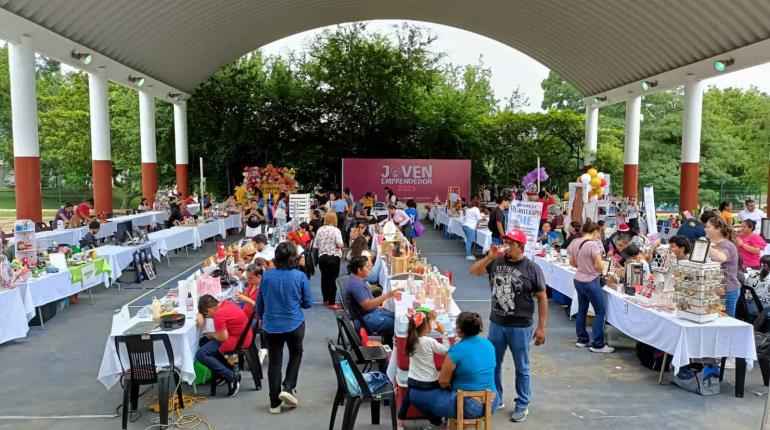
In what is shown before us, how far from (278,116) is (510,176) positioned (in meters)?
11.3

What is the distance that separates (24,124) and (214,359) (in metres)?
10.2

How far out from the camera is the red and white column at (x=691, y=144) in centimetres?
1712

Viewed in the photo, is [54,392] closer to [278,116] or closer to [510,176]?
[278,116]

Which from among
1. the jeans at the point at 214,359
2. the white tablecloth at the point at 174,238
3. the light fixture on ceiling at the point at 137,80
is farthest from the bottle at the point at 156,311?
the light fixture on ceiling at the point at 137,80

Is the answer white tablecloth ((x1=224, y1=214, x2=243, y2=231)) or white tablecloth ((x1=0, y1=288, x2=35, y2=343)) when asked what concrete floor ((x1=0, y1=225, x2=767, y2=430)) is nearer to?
white tablecloth ((x1=0, y1=288, x2=35, y2=343))

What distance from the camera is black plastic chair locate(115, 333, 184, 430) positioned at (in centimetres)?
503

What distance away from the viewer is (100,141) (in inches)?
663

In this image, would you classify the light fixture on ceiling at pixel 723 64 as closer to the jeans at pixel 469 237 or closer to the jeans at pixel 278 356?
the jeans at pixel 469 237

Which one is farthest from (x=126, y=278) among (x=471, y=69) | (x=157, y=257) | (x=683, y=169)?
(x=471, y=69)

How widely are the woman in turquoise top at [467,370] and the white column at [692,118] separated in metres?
15.5

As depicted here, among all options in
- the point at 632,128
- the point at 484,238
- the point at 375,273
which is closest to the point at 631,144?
the point at 632,128

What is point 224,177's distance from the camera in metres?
27.1

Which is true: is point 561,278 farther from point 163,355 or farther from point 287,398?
point 163,355

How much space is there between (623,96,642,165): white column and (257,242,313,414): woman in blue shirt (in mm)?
Answer: 19197
